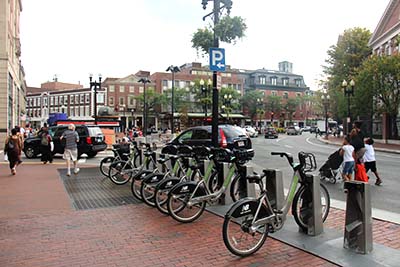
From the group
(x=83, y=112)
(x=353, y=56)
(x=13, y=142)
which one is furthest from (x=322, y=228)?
(x=83, y=112)

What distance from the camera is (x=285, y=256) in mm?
4656

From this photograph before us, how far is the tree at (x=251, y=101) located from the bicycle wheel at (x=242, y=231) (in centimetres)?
7692

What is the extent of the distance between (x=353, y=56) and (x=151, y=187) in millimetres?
45645

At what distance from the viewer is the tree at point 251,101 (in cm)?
8056

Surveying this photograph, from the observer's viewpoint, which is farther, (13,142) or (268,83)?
(268,83)

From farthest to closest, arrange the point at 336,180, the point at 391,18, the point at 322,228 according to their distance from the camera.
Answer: the point at 391,18 < the point at 336,180 < the point at 322,228

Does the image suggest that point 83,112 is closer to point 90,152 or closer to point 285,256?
point 90,152

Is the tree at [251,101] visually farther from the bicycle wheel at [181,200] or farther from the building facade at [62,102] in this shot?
the bicycle wheel at [181,200]

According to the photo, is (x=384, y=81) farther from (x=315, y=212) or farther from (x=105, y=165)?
(x=315, y=212)

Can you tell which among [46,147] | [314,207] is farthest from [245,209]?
[46,147]

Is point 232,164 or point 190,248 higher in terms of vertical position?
point 232,164

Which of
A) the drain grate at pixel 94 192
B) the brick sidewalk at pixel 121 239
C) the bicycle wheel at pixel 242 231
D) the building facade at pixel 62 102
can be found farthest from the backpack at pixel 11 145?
the building facade at pixel 62 102

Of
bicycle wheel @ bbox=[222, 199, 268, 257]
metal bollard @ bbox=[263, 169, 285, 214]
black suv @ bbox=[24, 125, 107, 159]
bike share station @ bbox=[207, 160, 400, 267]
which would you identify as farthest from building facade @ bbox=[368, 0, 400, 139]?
bicycle wheel @ bbox=[222, 199, 268, 257]

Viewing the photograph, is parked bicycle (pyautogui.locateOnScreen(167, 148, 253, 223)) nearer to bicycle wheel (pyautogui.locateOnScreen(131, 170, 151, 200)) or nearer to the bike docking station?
the bike docking station
